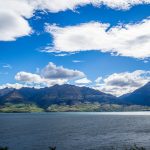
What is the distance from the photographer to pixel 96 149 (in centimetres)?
12925

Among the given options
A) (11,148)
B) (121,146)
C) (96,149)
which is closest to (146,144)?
Result: (121,146)

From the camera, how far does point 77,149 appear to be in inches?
5172

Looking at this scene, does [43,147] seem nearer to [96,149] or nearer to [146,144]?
[96,149]

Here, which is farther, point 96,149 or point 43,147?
point 43,147

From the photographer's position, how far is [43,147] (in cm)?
14062

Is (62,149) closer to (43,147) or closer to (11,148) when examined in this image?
(43,147)

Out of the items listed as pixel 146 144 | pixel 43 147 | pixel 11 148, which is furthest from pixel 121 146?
pixel 11 148

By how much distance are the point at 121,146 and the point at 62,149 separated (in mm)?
Result: 28324

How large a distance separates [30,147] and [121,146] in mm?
43889

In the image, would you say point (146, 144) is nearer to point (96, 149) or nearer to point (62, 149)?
point (96, 149)

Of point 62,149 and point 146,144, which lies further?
point 146,144

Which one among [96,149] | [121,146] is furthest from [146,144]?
[96,149]

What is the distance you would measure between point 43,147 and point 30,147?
20.6 ft

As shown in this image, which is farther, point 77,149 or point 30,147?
point 30,147
